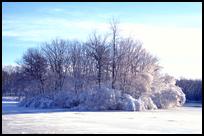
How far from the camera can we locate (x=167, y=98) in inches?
1810

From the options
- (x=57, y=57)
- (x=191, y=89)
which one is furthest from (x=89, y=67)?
(x=191, y=89)

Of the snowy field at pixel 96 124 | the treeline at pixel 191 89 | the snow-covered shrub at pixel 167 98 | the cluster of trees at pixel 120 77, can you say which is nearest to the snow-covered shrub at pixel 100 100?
the cluster of trees at pixel 120 77

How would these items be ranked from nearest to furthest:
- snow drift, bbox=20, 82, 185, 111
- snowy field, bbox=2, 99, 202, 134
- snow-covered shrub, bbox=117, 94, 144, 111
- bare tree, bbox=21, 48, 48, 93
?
snowy field, bbox=2, 99, 202, 134 → snow-covered shrub, bbox=117, 94, 144, 111 → snow drift, bbox=20, 82, 185, 111 → bare tree, bbox=21, 48, 48, 93

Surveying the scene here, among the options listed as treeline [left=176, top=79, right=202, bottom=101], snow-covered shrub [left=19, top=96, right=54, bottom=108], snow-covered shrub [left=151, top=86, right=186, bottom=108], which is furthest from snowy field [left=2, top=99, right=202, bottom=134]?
treeline [left=176, top=79, right=202, bottom=101]

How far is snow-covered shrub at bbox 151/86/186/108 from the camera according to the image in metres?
45.1

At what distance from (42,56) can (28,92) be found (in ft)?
19.1

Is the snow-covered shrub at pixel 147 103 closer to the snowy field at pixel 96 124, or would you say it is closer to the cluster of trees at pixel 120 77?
the cluster of trees at pixel 120 77

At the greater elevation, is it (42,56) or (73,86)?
(42,56)

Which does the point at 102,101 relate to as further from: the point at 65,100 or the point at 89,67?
the point at 89,67

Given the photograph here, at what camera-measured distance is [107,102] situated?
38469 millimetres

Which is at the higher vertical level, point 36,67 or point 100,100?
point 36,67

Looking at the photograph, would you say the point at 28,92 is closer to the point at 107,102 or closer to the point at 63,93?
the point at 63,93

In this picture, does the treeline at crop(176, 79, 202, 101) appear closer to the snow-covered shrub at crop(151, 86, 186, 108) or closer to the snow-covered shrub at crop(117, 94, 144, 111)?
the snow-covered shrub at crop(151, 86, 186, 108)

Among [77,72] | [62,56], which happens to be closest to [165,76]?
[77,72]
